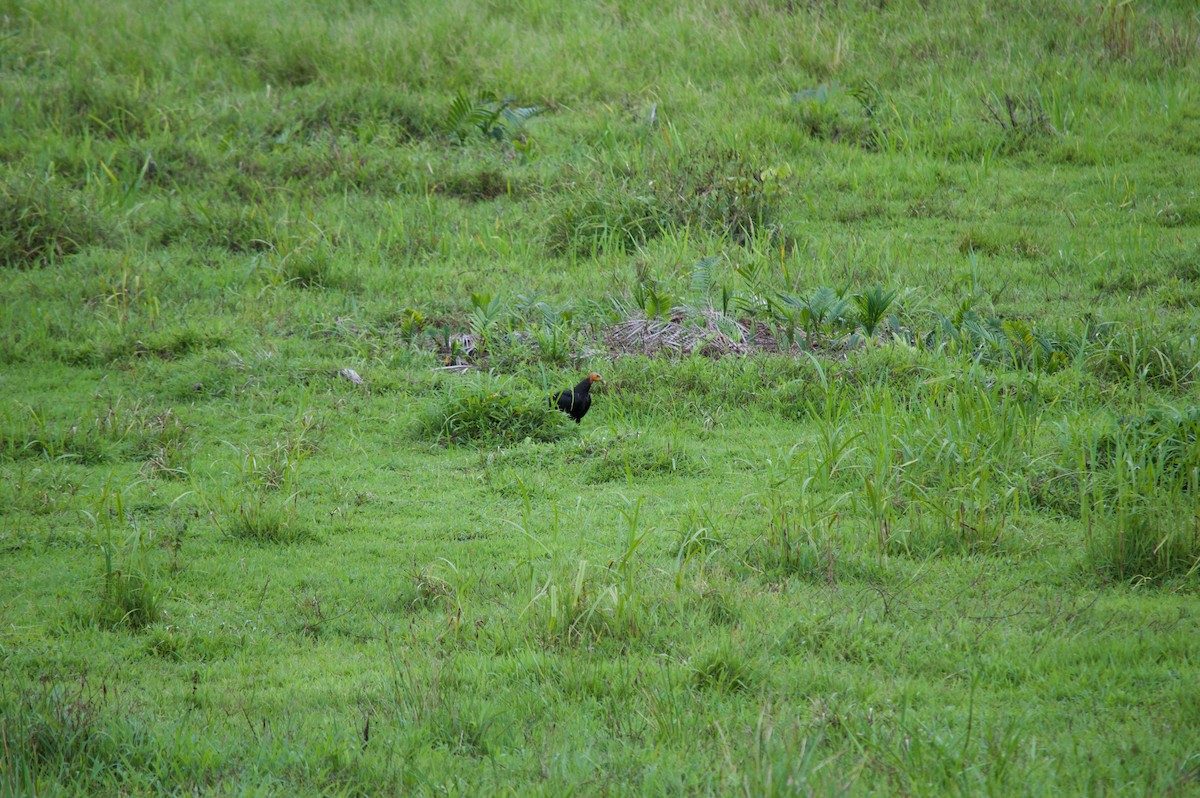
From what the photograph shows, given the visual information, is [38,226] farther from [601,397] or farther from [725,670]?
[725,670]

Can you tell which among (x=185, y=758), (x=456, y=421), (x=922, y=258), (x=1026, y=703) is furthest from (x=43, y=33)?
(x=1026, y=703)

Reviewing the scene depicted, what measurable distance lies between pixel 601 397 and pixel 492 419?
73 cm

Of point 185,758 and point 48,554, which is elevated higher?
point 185,758

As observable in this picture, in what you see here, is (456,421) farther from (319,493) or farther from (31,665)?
(31,665)

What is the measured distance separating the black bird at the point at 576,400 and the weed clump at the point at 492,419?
5cm

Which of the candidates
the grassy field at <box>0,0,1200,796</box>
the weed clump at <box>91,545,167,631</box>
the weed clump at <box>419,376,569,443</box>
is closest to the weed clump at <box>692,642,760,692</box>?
the grassy field at <box>0,0,1200,796</box>

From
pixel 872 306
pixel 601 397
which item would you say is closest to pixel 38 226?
pixel 601 397

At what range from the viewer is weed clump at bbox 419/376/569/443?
231 inches

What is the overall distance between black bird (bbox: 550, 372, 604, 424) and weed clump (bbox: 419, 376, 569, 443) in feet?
0.17

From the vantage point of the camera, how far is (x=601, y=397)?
628cm

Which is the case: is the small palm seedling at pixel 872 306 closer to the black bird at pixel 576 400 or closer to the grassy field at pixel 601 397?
the grassy field at pixel 601 397

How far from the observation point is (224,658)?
3.74 metres

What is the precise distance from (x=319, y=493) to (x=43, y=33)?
883 cm

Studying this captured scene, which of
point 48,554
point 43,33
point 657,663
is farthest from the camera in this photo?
point 43,33
